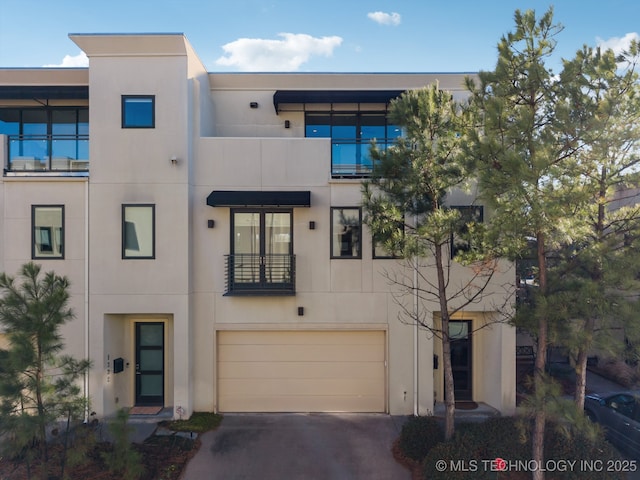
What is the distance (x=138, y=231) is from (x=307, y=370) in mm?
5373

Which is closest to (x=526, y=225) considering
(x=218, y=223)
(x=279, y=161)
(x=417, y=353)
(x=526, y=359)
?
(x=417, y=353)

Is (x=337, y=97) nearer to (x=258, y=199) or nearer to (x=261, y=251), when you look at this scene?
(x=258, y=199)

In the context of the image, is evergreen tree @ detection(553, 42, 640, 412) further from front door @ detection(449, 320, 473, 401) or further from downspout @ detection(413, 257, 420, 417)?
front door @ detection(449, 320, 473, 401)

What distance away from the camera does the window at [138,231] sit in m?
8.66

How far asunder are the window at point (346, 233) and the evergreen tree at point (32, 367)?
561 centimetres

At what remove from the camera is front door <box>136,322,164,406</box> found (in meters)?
A: 9.34

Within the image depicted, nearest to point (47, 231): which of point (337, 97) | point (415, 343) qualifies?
point (337, 97)

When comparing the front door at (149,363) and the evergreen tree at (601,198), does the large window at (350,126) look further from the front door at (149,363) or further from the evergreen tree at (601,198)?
the front door at (149,363)

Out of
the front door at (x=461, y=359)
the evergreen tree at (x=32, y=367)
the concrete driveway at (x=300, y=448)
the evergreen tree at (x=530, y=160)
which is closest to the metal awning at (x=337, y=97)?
the evergreen tree at (x=530, y=160)

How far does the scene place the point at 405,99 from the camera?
6.76 metres

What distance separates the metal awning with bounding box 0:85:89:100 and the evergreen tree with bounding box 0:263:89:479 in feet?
18.5

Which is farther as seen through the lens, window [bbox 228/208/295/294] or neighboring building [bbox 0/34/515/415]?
window [bbox 228/208/295/294]

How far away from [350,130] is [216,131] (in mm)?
3828

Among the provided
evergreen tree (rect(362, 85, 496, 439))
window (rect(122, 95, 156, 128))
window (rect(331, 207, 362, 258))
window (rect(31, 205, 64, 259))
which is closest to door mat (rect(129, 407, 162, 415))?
window (rect(31, 205, 64, 259))
